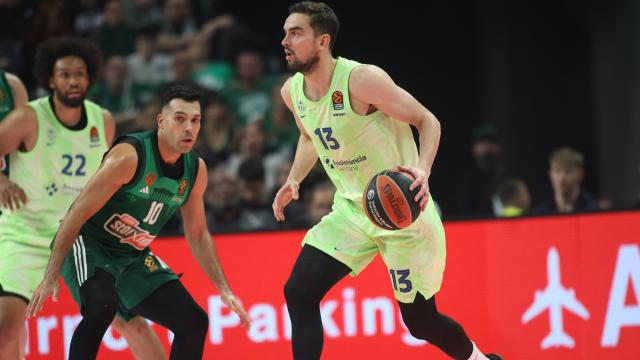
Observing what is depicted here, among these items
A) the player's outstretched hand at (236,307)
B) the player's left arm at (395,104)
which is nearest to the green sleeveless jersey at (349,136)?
the player's left arm at (395,104)

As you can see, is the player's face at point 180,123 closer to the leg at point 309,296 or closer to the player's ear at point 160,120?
A: the player's ear at point 160,120

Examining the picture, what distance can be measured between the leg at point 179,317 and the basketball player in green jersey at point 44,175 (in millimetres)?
434

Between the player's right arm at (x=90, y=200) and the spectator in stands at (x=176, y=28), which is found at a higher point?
the spectator in stands at (x=176, y=28)

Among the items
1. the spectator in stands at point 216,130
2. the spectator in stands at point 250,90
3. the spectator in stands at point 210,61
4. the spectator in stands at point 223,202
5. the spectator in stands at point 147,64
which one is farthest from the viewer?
the spectator in stands at point 147,64

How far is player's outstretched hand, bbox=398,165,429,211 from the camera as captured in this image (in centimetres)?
510

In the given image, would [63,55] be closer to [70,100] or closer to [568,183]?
[70,100]

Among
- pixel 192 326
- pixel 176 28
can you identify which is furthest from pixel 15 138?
pixel 176 28

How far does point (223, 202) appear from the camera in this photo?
344 inches

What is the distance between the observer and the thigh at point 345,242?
5703 millimetres

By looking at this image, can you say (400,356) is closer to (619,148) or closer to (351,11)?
(619,148)

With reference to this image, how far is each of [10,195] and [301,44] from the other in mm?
2042

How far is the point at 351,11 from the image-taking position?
486 inches

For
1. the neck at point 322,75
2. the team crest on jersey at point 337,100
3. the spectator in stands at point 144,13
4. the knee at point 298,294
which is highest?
the spectator in stands at point 144,13

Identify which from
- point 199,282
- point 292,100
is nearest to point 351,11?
point 199,282
